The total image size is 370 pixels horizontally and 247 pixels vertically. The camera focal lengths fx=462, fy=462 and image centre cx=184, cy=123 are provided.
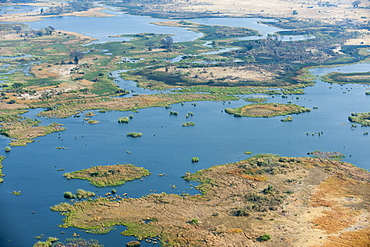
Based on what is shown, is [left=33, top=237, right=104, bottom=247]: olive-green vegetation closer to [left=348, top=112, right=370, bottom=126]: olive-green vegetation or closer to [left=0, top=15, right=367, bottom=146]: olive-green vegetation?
[left=0, top=15, right=367, bottom=146]: olive-green vegetation

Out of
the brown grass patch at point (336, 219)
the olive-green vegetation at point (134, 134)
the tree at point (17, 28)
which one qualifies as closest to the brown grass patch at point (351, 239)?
the brown grass patch at point (336, 219)

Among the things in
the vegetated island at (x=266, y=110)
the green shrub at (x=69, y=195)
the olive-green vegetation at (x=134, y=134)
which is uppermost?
the vegetated island at (x=266, y=110)

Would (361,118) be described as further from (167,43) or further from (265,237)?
(167,43)

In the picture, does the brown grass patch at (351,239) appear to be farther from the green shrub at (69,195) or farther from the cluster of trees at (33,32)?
the cluster of trees at (33,32)

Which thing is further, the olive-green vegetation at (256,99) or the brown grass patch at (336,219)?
the olive-green vegetation at (256,99)

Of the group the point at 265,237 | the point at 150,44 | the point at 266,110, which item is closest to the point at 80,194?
the point at 265,237

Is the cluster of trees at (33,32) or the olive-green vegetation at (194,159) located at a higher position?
the cluster of trees at (33,32)
